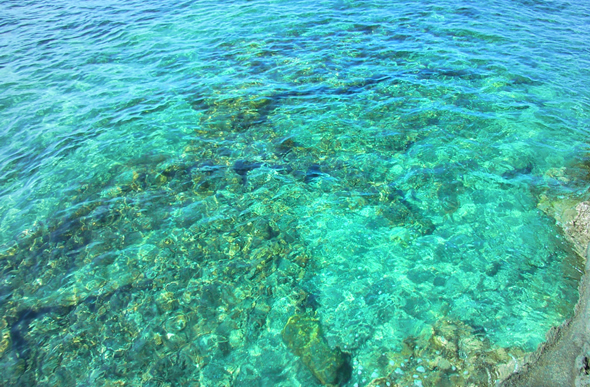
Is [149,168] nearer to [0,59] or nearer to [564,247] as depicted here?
[564,247]

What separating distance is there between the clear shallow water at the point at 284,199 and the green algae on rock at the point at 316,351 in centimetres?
15

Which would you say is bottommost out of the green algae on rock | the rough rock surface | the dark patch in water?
the green algae on rock

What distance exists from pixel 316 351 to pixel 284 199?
3844 mm

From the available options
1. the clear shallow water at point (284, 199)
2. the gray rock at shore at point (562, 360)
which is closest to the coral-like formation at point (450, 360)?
the clear shallow water at point (284, 199)

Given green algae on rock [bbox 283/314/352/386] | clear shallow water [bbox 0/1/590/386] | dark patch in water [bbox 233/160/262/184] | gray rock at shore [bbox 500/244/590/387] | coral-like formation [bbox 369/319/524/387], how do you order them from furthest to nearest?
1. dark patch in water [bbox 233/160/262/184]
2. clear shallow water [bbox 0/1/590/386]
3. green algae on rock [bbox 283/314/352/386]
4. coral-like formation [bbox 369/319/524/387]
5. gray rock at shore [bbox 500/244/590/387]

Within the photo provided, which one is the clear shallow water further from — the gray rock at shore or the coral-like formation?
the gray rock at shore

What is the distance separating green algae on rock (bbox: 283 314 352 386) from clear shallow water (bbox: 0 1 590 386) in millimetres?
147

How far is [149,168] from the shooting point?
9695mm

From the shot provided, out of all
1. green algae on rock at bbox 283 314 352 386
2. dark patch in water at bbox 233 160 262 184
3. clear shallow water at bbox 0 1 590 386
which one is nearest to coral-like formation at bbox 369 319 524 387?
clear shallow water at bbox 0 1 590 386

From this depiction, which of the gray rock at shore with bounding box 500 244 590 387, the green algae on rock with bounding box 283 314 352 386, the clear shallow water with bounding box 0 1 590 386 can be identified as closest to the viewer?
the gray rock at shore with bounding box 500 244 590 387

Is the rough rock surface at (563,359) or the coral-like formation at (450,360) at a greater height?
the rough rock surface at (563,359)

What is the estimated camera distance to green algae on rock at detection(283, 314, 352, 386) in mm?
5512

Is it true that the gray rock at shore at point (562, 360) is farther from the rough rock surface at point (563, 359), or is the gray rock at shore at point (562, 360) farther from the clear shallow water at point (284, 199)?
the clear shallow water at point (284, 199)

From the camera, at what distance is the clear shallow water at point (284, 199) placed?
19.9 feet
